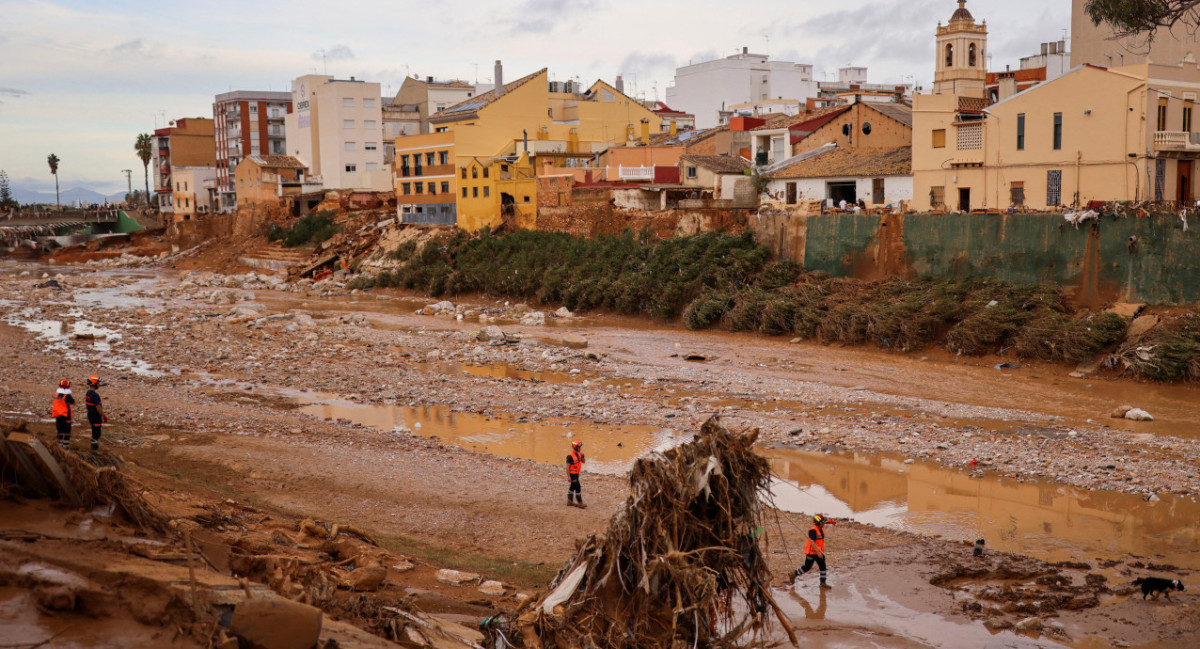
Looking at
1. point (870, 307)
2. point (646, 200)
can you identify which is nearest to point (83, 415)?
point (870, 307)

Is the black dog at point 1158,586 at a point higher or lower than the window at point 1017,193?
lower

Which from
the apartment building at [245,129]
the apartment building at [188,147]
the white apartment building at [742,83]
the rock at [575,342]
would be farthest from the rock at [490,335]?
the apartment building at [188,147]

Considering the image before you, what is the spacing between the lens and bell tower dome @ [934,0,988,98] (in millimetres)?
40031

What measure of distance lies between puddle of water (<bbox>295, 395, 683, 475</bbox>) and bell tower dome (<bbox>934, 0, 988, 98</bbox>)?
27.4 meters

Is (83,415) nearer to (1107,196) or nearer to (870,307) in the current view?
(870,307)

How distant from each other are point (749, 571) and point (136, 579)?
4770mm

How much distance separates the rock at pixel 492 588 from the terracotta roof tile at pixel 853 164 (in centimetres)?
3005

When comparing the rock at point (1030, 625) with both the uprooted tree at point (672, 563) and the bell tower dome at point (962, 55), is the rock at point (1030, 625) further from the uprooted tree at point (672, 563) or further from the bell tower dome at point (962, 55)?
the bell tower dome at point (962, 55)

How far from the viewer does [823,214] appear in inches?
1422

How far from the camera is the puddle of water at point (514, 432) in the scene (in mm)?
19047

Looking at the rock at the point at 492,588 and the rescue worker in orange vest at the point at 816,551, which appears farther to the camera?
the rescue worker in orange vest at the point at 816,551

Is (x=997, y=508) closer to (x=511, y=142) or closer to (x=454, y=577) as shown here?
(x=454, y=577)

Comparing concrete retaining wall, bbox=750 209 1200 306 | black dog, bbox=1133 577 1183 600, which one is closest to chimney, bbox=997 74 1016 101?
concrete retaining wall, bbox=750 209 1200 306

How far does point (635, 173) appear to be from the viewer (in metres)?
46.8
